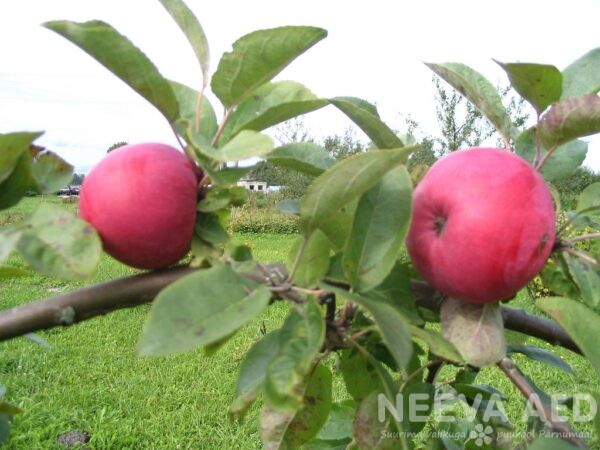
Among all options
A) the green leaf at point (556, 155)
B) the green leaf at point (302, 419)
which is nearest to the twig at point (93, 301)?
the green leaf at point (302, 419)

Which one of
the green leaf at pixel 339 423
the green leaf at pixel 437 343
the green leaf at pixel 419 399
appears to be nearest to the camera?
the green leaf at pixel 437 343

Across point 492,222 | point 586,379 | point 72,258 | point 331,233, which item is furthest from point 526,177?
point 586,379

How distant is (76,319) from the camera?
0.49 m

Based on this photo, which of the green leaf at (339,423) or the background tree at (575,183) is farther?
the background tree at (575,183)

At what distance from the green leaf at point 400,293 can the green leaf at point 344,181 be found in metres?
0.10

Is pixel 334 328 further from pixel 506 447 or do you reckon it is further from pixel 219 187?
pixel 506 447

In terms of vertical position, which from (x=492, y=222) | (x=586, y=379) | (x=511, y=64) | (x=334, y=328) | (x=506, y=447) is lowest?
(x=586, y=379)

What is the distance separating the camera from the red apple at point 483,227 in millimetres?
510

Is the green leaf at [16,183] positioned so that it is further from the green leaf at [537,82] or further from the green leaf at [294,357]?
the green leaf at [537,82]

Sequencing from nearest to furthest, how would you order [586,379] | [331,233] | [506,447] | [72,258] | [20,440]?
[72,258]
[331,233]
[506,447]
[20,440]
[586,379]

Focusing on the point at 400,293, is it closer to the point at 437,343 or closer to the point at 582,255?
the point at 437,343

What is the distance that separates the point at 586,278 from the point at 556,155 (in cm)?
15

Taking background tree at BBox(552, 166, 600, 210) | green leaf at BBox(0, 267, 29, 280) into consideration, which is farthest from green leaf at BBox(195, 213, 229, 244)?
background tree at BBox(552, 166, 600, 210)

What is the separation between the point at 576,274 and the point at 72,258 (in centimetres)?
46
